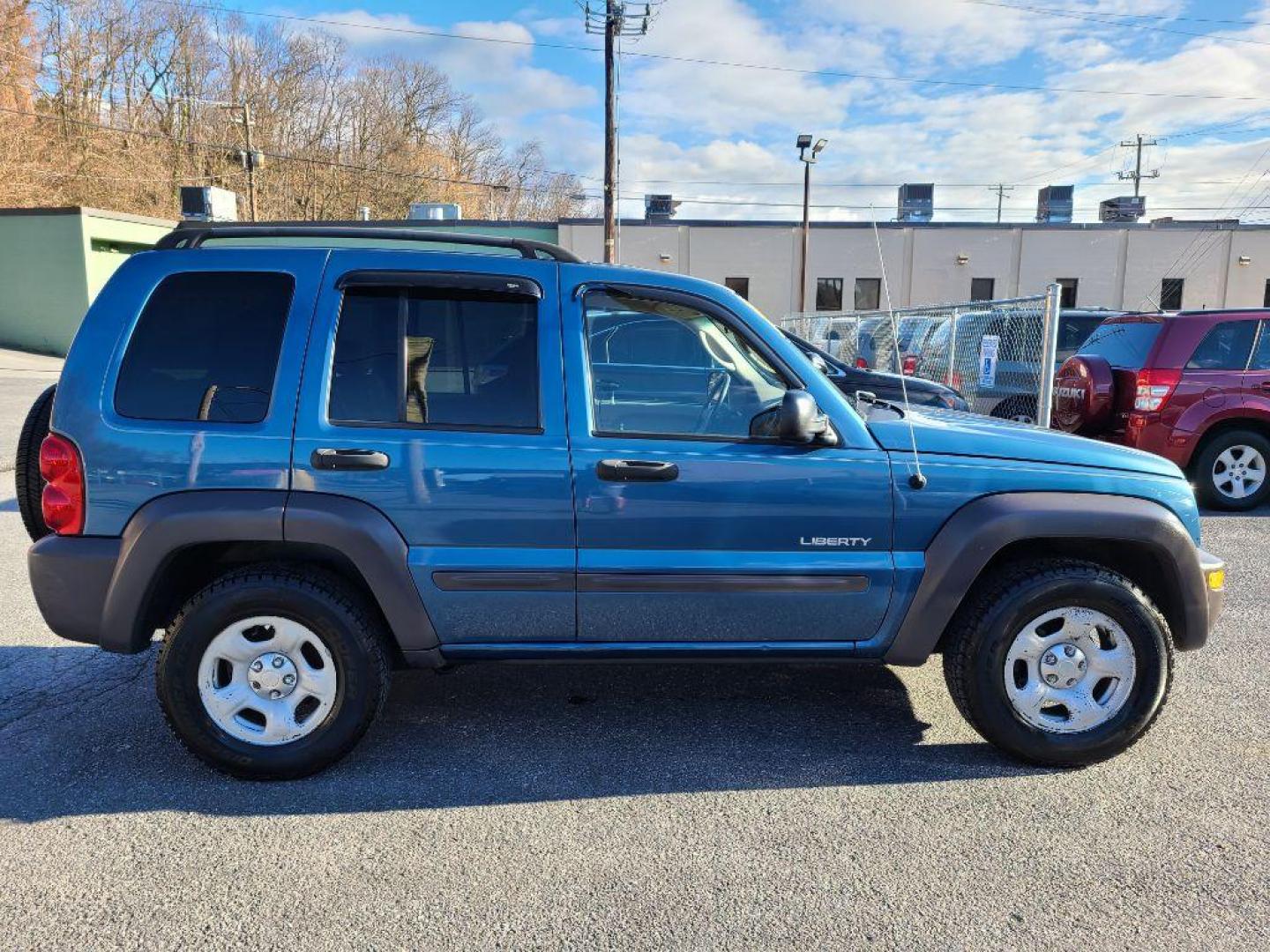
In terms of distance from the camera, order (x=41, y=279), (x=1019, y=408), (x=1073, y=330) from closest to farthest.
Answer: (x=1019, y=408)
(x=1073, y=330)
(x=41, y=279)

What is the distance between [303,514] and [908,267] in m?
34.6

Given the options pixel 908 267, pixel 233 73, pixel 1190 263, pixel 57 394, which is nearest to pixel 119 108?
pixel 233 73

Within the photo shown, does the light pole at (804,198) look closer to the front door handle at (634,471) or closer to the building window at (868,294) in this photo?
the building window at (868,294)

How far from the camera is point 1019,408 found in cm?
954

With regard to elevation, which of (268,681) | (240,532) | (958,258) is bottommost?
(268,681)

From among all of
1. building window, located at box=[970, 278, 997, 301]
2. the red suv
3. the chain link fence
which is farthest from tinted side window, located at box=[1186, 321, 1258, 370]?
building window, located at box=[970, 278, 997, 301]

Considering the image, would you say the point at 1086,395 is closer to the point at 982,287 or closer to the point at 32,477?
the point at 32,477

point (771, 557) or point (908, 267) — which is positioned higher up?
point (908, 267)

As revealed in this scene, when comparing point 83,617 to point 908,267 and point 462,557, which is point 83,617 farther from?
point 908,267

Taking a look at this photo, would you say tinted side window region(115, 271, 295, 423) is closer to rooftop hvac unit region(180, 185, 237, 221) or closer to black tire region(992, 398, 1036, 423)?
black tire region(992, 398, 1036, 423)

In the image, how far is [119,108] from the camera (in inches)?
1513

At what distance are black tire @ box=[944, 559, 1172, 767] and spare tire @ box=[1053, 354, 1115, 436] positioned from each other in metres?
5.11

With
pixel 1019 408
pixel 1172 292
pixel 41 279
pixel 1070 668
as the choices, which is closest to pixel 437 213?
pixel 41 279

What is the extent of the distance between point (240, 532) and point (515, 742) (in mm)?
1304
